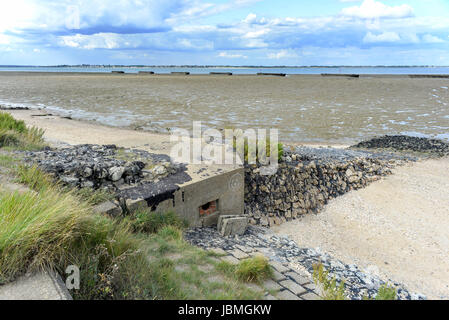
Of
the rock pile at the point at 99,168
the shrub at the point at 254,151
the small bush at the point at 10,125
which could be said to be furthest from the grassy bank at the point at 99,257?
the small bush at the point at 10,125

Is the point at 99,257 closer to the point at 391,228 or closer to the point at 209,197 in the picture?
the point at 209,197

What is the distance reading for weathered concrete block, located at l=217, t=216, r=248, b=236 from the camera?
281 inches

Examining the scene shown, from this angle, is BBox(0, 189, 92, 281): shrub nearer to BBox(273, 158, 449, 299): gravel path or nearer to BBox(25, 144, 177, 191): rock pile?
BBox(25, 144, 177, 191): rock pile

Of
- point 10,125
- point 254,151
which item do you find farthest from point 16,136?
point 254,151

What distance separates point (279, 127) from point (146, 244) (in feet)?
54.0

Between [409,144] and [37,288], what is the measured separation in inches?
670

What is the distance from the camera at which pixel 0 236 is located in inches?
134

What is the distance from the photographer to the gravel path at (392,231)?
6738mm

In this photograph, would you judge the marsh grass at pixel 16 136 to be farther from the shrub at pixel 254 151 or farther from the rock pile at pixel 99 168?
the shrub at pixel 254 151

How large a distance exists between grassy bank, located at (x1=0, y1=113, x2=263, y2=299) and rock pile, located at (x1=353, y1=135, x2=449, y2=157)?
13.6m

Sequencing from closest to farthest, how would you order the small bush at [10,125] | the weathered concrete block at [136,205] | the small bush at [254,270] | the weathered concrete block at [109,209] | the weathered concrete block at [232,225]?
the small bush at [254,270], the weathered concrete block at [109,209], the weathered concrete block at [136,205], the weathered concrete block at [232,225], the small bush at [10,125]

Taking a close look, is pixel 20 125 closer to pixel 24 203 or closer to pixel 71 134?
pixel 71 134

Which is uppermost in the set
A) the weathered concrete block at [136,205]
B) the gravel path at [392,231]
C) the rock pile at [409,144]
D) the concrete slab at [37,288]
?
the concrete slab at [37,288]

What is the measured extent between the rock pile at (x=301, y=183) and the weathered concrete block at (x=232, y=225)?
1237 millimetres
